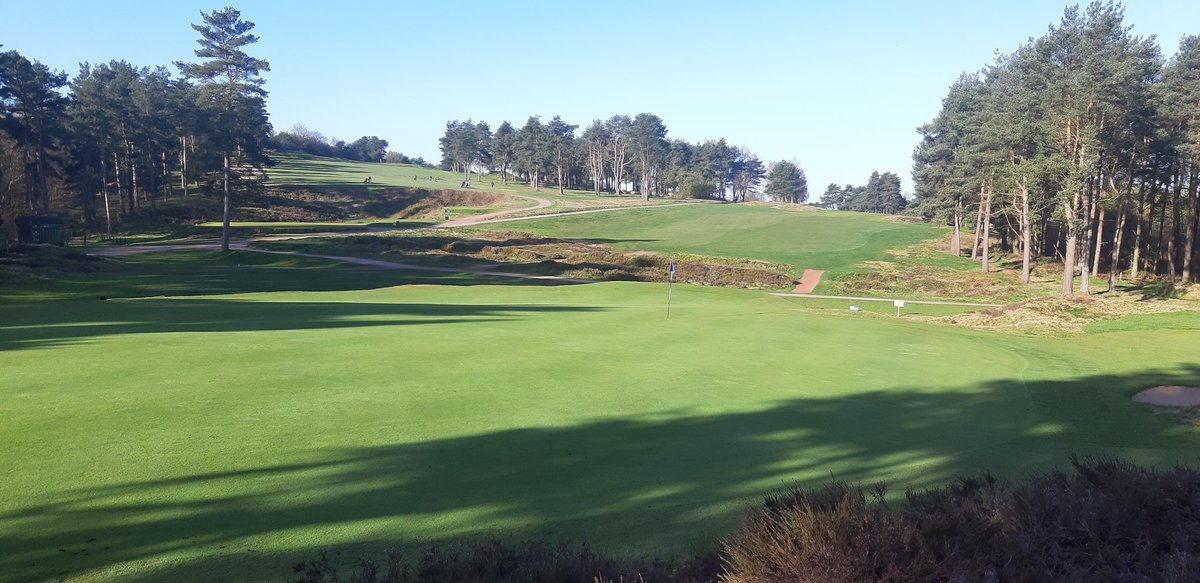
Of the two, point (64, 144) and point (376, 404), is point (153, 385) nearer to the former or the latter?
→ point (376, 404)

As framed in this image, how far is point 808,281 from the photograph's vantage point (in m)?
55.4

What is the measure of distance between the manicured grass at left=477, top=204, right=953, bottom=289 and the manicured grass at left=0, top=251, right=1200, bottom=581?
41.6 meters


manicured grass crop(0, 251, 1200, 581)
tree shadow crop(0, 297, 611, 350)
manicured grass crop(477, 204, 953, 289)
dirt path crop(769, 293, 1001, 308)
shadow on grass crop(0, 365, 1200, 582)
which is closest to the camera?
shadow on grass crop(0, 365, 1200, 582)

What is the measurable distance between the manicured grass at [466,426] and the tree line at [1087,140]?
21.2 meters

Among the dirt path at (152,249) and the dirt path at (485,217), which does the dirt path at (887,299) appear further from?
the dirt path at (485,217)

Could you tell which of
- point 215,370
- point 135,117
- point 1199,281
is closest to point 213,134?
point 135,117

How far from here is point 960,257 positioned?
227 ft

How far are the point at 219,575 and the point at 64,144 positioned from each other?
298 feet

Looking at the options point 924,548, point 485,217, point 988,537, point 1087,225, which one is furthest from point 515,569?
point 485,217

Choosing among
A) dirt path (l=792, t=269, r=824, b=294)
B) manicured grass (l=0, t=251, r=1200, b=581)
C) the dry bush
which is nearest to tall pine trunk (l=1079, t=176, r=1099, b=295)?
the dry bush

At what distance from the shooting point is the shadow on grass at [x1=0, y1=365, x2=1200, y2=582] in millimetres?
6211

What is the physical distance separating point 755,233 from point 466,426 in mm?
80885

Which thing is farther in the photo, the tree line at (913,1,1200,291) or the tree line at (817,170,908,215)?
the tree line at (817,170,908,215)

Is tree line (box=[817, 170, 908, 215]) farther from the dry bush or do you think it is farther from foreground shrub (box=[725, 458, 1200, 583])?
foreground shrub (box=[725, 458, 1200, 583])
